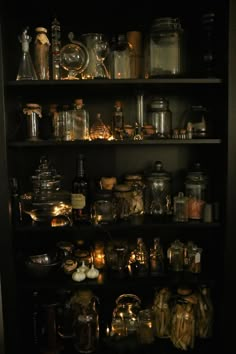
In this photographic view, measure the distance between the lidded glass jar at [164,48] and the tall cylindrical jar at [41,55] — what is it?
0.51 meters

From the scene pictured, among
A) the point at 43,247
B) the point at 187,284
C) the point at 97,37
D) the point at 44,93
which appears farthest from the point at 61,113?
the point at 187,284

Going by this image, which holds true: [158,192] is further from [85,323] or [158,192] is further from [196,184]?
[85,323]

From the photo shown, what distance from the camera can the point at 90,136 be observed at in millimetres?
1922

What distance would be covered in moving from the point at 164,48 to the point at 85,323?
145cm

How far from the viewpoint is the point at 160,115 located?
1.96m

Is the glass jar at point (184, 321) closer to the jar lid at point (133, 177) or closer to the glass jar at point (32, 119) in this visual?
the jar lid at point (133, 177)

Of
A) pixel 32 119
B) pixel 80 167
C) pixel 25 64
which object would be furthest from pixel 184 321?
pixel 25 64

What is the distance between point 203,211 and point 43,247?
36.1 inches

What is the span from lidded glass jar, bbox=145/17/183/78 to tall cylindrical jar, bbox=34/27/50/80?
51 cm

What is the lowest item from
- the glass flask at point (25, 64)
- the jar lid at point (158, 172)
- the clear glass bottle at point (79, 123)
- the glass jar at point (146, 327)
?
the glass jar at point (146, 327)

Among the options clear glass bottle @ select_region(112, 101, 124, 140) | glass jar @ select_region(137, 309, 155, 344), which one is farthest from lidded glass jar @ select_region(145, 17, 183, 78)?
glass jar @ select_region(137, 309, 155, 344)

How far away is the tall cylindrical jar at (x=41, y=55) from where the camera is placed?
71.6 inches

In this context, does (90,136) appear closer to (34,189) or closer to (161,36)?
(34,189)

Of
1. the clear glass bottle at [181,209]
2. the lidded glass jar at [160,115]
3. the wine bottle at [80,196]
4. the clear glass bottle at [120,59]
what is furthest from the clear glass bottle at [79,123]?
the clear glass bottle at [181,209]
